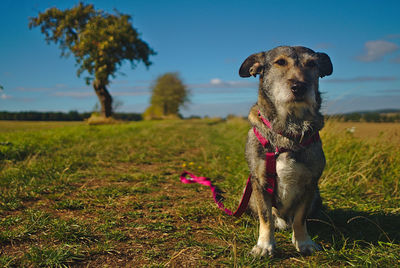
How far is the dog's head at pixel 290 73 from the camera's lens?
2348mm

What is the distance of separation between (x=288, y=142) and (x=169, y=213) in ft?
6.14

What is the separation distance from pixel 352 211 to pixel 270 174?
6.66 feet

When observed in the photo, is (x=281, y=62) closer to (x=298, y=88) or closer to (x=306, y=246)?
(x=298, y=88)

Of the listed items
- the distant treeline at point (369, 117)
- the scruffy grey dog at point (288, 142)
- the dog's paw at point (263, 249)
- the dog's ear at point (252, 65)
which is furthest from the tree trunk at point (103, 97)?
the dog's paw at point (263, 249)

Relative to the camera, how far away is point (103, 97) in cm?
2945

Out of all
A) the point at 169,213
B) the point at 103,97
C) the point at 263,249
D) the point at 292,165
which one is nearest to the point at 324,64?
the point at 292,165

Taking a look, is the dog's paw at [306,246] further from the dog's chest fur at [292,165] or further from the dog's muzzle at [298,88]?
the dog's muzzle at [298,88]

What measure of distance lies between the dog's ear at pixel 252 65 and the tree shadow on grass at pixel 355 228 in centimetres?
181

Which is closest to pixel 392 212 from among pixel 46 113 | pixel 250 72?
pixel 250 72

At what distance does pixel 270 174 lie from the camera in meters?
2.54

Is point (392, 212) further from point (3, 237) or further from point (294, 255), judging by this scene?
point (3, 237)

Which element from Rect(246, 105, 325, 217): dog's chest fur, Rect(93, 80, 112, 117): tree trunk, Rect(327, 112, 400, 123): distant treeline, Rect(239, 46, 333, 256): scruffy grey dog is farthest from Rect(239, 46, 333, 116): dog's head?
Rect(93, 80, 112, 117): tree trunk

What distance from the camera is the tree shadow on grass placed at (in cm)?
292

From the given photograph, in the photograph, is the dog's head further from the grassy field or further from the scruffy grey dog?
the grassy field
